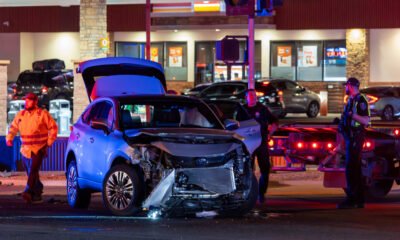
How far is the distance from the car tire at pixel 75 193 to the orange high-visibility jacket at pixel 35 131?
1.18 m

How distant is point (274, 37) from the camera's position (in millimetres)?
44688

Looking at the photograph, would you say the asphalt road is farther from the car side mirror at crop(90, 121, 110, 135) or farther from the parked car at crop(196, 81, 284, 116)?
the parked car at crop(196, 81, 284, 116)

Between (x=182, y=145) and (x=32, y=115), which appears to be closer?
(x=182, y=145)

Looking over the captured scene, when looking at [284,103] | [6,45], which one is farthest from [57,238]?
[6,45]

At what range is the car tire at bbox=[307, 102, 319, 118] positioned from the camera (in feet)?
123

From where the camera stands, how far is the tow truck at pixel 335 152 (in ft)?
47.0

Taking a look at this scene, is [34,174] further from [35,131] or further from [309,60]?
[309,60]

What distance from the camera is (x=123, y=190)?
38.5 feet

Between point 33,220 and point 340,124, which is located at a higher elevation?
point 340,124

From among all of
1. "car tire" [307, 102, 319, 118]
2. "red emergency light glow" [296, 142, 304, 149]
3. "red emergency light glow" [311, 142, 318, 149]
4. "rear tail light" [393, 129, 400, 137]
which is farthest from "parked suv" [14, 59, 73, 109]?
"rear tail light" [393, 129, 400, 137]

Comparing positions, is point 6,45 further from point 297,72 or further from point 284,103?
point 284,103

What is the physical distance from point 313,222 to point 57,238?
3139 millimetres

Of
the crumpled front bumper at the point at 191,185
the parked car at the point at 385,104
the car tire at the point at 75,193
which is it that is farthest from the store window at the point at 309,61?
the crumpled front bumper at the point at 191,185

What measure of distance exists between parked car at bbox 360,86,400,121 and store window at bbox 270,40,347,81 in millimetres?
8216
